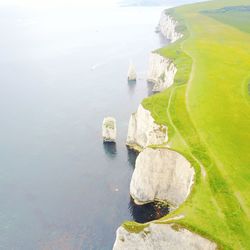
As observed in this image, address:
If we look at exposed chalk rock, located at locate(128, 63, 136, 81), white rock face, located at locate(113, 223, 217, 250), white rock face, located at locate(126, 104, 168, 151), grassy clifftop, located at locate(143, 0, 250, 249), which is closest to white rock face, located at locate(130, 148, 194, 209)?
grassy clifftop, located at locate(143, 0, 250, 249)

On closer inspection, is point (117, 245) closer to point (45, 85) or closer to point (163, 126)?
point (163, 126)

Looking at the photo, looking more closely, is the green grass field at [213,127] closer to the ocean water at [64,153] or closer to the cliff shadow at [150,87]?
the cliff shadow at [150,87]

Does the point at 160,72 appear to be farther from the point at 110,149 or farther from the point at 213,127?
the point at 213,127

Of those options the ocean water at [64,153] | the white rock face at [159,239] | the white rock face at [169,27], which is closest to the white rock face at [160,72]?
the ocean water at [64,153]

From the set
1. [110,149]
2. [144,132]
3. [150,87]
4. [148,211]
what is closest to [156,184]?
[148,211]

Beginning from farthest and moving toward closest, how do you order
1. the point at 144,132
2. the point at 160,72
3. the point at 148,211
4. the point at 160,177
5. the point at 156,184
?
the point at 160,72, the point at 144,132, the point at 156,184, the point at 160,177, the point at 148,211

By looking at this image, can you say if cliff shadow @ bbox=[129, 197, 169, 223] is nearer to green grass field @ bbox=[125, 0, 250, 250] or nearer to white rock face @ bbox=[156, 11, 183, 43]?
green grass field @ bbox=[125, 0, 250, 250]

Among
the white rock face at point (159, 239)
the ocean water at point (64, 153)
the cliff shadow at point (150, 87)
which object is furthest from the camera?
the cliff shadow at point (150, 87)

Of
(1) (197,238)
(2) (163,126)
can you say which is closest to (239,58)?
(2) (163,126)
